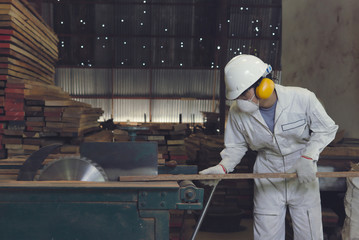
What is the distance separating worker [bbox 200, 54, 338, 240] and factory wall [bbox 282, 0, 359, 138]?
6.30 ft

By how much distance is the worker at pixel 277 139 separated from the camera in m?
2.76

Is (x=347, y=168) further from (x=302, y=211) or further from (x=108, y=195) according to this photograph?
(x=108, y=195)

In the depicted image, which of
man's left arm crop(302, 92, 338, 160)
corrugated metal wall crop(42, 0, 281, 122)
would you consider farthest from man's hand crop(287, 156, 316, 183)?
corrugated metal wall crop(42, 0, 281, 122)

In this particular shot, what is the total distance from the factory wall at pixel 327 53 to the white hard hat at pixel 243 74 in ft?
7.73

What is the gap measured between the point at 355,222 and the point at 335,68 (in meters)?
2.38

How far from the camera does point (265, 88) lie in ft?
8.79

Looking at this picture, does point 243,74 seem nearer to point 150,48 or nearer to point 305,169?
point 305,169

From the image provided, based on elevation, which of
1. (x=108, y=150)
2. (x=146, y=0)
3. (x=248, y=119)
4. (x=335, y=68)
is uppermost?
(x=146, y=0)

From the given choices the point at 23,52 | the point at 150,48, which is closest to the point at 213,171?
the point at 23,52

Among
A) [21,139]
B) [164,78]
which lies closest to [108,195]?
[21,139]

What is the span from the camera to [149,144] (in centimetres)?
251

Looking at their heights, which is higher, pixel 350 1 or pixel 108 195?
pixel 350 1

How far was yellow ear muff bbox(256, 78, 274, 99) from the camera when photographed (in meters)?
2.68

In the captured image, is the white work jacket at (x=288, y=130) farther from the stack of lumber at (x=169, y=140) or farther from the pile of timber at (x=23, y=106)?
the stack of lumber at (x=169, y=140)
